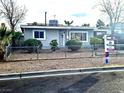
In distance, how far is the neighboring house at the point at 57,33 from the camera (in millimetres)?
30812

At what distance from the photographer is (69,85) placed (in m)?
8.02

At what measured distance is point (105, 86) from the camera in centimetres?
786

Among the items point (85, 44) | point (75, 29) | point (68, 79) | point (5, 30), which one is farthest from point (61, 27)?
point (68, 79)

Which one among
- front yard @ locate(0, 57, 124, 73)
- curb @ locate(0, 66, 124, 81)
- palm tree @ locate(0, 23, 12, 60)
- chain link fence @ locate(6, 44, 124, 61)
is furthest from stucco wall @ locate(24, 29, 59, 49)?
curb @ locate(0, 66, 124, 81)

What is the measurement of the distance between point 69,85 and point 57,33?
970 inches

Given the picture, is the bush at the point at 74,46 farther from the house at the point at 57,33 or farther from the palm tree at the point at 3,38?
the palm tree at the point at 3,38

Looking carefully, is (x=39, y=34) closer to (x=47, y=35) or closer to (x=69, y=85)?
(x=47, y=35)

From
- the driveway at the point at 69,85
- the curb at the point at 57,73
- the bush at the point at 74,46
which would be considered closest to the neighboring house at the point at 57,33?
the bush at the point at 74,46

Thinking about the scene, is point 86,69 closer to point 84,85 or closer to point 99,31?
point 84,85

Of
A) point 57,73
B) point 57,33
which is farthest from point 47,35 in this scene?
point 57,73

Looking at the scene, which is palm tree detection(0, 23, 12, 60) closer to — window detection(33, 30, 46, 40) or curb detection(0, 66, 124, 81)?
curb detection(0, 66, 124, 81)

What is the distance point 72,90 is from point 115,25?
31612 mm

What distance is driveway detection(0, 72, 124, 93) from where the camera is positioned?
737 cm

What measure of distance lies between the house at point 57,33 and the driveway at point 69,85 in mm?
20767
